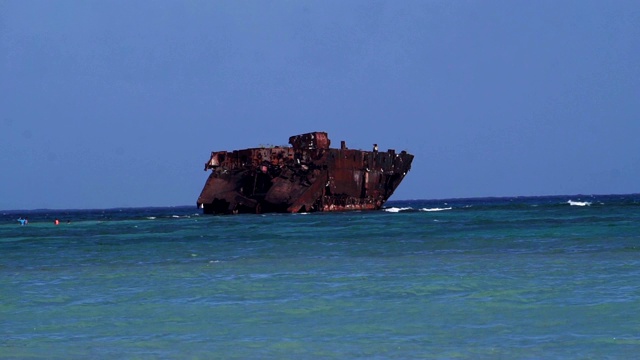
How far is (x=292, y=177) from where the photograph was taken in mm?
59188

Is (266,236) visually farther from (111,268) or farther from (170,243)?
(111,268)

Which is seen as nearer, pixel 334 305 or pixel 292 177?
pixel 334 305

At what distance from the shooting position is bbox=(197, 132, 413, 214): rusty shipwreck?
2333 inches

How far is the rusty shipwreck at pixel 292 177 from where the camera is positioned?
59250mm

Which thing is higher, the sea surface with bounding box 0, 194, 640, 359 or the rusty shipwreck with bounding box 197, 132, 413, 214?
the rusty shipwreck with bounding box 197, 132, 413, 214

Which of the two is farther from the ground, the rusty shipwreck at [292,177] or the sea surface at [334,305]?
the rusty shipwreck at [292,177]

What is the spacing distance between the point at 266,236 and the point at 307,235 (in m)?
1.47

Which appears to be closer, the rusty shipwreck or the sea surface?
the sea surface

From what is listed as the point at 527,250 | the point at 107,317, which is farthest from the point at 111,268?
the point at 527,250

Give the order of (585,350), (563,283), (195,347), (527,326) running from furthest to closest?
(563,283), (527,326), (195,347), (585,350)

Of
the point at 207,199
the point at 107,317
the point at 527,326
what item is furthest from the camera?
the point at 207,199

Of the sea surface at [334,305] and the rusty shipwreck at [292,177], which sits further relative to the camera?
the rusty shipwreck at [292,177]

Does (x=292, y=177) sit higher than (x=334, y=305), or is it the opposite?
(x=292, y=177)

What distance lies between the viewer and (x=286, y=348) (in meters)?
9.73
